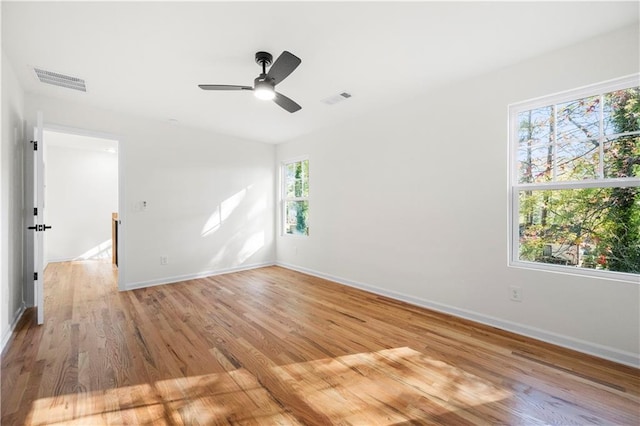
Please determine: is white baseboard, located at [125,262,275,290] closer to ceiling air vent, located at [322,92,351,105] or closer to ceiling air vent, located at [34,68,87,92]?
ceiling air vent, located at [34,68,87,92]

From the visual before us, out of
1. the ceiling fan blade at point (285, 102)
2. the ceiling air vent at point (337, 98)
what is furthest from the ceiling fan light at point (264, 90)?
the ceiling air vent at point (337, 98)

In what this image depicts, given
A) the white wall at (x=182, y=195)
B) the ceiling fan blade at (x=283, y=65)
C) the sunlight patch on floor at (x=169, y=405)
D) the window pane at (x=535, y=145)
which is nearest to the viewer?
the sunlight patch on floor at (x=169, y=405)

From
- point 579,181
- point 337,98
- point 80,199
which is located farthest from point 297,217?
point 80,199

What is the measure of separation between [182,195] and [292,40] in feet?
10.6

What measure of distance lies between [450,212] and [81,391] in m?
3.43

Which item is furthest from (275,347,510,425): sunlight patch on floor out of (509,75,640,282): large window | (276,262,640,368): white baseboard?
(509,75,640,282): large window

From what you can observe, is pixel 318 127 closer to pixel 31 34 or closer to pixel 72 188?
pixel 31 34

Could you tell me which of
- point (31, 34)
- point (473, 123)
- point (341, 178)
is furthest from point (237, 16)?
point (341, 178)

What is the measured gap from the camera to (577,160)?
2357 millimetres

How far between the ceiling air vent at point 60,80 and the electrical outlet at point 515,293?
4852 millimetres

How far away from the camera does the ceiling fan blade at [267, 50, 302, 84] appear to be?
1.97 m

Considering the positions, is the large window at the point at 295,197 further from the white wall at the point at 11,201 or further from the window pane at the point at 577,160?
the white wall at the point at 11,201

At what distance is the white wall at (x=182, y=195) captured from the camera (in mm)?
3900

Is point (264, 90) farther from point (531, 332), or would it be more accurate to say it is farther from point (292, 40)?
point (531, 332)
